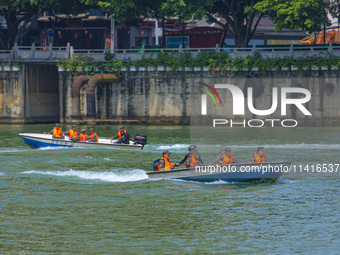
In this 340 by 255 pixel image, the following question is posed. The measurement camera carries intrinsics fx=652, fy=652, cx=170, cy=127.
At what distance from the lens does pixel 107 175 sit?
36.2 metres

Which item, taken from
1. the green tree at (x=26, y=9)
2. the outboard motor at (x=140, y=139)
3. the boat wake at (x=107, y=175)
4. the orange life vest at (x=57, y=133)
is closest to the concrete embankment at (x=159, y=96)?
the green tree at (x=26, y=9)

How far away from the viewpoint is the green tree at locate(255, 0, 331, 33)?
5644 centimetres

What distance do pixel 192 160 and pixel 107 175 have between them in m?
5.10

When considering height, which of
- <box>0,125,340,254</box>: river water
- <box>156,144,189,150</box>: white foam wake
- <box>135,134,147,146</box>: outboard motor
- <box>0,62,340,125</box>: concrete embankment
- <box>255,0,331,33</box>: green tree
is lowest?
<box>0,125,340,254</box>: river water

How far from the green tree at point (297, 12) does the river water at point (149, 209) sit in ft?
56.7

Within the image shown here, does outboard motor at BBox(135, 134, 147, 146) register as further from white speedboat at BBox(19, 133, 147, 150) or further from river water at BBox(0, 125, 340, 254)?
river water at BBox(0, 125, 340, 254)

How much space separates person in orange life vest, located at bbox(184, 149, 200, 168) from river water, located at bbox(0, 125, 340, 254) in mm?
1038

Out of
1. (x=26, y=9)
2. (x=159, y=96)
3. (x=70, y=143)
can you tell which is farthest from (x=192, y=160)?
(x=26, y=9)

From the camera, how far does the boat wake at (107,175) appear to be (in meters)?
35.3

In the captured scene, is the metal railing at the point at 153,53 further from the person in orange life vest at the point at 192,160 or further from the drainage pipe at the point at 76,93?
the person in orange life vest at the point at 192,160

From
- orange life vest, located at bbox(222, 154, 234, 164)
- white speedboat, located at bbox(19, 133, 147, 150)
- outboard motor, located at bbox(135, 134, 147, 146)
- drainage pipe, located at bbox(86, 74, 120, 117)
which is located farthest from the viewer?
drainage pipe, located at bbox(86, 74, 120, 117)

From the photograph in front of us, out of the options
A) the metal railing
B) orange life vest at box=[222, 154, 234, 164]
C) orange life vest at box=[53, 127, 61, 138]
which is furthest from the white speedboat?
the metal railing

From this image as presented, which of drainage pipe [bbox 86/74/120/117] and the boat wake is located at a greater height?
drainage pipe [bbox 86/74/120/117]

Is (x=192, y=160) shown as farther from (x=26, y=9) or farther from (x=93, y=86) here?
(x=26, y=9)
